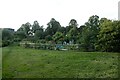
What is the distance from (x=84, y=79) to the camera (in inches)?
286

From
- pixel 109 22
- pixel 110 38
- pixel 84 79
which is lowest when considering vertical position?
pixel 84 79

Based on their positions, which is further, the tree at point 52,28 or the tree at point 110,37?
the tree at point 52,28

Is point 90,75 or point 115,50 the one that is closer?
point 90,75

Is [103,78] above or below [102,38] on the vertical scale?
below

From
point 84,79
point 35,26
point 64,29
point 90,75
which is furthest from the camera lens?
point 35,26

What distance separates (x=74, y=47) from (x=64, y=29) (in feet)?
86.7

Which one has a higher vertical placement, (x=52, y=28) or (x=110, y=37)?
(x=52, y=28)

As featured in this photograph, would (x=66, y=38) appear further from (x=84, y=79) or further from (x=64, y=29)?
(x=84, y=79)

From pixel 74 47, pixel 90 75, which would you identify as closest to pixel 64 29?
pixel 74 47

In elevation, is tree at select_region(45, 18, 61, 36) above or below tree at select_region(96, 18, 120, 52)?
above

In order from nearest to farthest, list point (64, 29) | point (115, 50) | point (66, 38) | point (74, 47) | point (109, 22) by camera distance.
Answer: point (115, 50)
point (109, 22)
point (74, 47)
point (66, 38)
point (64, 29)

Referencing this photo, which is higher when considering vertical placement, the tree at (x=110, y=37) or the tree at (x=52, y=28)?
the tree at (x=52, y=28)

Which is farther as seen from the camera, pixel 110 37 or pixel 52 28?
pixel 52 28

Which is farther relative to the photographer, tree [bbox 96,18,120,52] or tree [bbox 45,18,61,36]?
tree [bbox 45,18,61,36]
